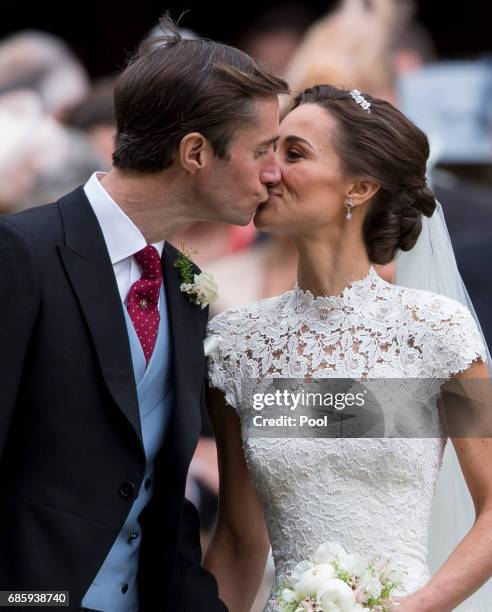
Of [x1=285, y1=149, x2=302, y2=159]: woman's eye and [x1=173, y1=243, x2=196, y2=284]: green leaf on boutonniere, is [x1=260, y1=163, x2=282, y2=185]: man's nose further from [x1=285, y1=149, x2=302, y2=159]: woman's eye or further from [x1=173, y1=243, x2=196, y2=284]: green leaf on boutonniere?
[x1=173, y1=243, x2=196, y2=284]: green leaf on boutonniere

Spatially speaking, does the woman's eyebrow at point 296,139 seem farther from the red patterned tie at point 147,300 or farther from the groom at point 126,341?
the red patterned tie at point 147,300

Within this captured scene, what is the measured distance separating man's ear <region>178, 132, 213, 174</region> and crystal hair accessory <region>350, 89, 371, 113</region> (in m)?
0.50

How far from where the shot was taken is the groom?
301 centimetres

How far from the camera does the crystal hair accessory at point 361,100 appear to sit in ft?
11.6

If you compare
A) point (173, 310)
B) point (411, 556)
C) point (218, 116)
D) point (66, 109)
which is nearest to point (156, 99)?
point (218, 116)

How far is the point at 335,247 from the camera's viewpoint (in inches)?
139

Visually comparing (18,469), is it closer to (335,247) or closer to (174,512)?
(174,512)

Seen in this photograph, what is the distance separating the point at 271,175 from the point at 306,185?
106 mm

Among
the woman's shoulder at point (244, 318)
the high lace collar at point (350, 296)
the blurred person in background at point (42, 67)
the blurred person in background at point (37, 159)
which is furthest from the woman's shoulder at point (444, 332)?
the blurred person in background at point (42, 67)

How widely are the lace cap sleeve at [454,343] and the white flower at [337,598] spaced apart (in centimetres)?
69

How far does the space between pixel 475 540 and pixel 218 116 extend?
1247 mm

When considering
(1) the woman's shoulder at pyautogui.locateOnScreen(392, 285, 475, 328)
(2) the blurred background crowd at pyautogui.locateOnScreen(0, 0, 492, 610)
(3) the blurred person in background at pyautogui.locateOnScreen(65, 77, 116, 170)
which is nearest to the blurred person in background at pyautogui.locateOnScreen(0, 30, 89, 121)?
(2) the blurred background crowd at pyautogui.locateOnScreen(0, 0, 492, 610)

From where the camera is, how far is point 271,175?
3.43 metres

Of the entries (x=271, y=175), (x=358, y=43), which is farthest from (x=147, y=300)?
(x=358, y=43)
